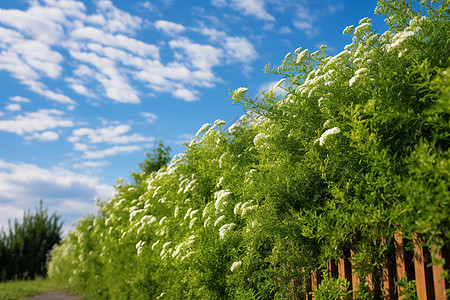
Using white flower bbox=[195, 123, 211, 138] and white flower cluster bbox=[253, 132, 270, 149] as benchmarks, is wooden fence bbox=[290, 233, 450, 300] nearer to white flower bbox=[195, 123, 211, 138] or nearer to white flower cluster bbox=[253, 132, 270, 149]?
white flower cluster bbox=[253, 132, 270, 149]

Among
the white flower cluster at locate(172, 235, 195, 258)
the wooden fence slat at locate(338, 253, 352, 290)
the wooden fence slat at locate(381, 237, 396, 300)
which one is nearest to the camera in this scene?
the wooden fence slat at locate(381, 237, 396, 300)

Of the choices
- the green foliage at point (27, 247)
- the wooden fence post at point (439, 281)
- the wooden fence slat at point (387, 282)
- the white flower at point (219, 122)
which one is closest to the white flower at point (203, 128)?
the white flower at point (219, 122)

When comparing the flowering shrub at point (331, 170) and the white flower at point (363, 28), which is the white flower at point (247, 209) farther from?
the white flower at point (363, 28)

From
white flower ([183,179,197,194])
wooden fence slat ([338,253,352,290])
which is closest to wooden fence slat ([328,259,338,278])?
wooden fence slat ([338,253,352,290])

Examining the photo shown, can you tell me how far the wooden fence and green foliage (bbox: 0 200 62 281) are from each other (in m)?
Answer: 27.2

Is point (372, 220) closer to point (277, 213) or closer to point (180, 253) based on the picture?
point (277, 213)

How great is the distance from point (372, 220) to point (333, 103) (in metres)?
1.02

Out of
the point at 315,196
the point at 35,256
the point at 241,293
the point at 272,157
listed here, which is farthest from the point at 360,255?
the point at 35,256

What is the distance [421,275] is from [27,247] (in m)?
28.7

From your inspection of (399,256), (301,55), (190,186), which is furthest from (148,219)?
(399,256)

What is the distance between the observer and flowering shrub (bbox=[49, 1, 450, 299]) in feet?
9.02

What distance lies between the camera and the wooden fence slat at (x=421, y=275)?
9.32 feet

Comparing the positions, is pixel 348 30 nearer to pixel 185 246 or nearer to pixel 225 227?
pixel 225 227

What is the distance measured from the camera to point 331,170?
3.48m
